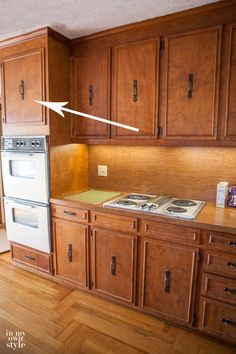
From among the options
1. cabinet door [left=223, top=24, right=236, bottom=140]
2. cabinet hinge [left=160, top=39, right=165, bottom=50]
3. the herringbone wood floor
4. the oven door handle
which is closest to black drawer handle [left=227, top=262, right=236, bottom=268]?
the herringbone wood floor

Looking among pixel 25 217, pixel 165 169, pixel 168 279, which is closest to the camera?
Answer: pixel 168 279

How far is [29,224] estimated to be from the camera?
2377 mm

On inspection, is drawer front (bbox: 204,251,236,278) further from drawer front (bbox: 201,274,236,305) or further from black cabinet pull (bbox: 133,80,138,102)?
black cabinet pull (bbox: 133,80,138,102)

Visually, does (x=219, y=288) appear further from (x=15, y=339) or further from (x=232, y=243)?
(x=15, y=339)

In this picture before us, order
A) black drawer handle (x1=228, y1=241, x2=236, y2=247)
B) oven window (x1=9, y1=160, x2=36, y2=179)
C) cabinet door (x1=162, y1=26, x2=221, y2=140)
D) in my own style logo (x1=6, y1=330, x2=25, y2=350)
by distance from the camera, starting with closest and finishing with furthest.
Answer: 1. black drawer handle (x1=228, y1=241, x2=236, y2=247)
2. in my own style logo (x1=6, y1=330, x2=25, y2=350)
3. cabinet door (x1=162, y1=26, x2=221, y2=140)
4. oven window (x1=9, y1=160, x2=36, y2=179)

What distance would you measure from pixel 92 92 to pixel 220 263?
1.78m

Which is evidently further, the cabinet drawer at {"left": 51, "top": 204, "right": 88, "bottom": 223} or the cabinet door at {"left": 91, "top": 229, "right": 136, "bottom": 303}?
the cabinet drawer at {"left": 51, "top": 204, "right": 88, "bottom": 223}

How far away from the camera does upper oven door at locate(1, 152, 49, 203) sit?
7.04ft

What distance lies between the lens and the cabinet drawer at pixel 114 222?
1.81m

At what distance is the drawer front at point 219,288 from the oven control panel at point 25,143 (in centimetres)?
170

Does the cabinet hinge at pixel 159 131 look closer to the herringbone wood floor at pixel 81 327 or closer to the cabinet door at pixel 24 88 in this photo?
the cabinet door at pixel 24 88

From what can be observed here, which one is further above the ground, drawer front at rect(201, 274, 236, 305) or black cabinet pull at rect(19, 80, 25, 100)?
black cabinet pull at rect(19, 80, 25, 100)

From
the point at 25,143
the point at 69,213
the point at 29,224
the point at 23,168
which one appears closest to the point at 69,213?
the point at 69,213

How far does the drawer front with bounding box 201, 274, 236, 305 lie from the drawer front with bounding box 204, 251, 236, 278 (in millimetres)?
47
